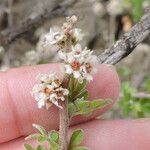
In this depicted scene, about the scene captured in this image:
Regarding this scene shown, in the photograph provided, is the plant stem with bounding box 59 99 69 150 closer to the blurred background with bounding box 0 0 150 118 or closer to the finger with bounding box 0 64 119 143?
the finger with bounding box 0 64 119 143

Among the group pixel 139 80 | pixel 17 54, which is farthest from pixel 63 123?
pixel 17 54

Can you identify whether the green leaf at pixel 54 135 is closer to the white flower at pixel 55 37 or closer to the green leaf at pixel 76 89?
the green leaf at pixel 76 89

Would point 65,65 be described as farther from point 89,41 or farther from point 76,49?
point 89,41

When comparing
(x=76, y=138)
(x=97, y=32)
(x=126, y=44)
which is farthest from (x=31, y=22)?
(x=97, y=32)

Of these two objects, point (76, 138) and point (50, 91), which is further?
point (76, 138)

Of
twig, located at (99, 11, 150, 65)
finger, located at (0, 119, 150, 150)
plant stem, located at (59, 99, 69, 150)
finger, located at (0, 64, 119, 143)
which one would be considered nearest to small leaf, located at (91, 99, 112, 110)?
plant stem, located at (59, 99, 69, 150)

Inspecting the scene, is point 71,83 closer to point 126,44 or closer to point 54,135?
point 54,135

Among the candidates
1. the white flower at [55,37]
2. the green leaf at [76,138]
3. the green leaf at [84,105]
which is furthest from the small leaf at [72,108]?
the white flower at [55,37]
